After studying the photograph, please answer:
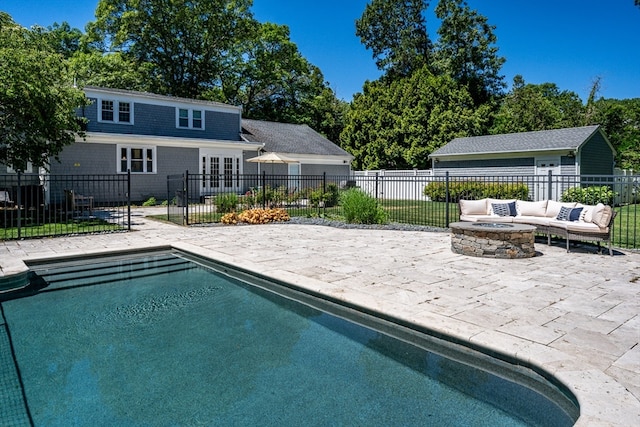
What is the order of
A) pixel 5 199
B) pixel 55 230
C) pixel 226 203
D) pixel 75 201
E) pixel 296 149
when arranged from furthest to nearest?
1. pixel 296 149
2. pixel 226 203
3. pixel 75 201
4. pixel 5 199
5. pixel 55 230

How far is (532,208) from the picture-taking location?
911cm

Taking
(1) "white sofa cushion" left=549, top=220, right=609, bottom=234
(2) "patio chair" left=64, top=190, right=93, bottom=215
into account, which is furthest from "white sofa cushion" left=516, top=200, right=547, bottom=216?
(2) "patio chair" left=64, top=190, right=93, bottom=215

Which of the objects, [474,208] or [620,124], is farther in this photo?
A: [620,124]

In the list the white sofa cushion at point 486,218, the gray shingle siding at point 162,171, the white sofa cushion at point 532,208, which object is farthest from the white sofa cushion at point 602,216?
the gray shingle siding at point 162,171

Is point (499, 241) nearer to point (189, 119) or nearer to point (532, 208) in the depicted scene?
point (532, 208)

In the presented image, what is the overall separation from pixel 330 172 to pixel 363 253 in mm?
19252

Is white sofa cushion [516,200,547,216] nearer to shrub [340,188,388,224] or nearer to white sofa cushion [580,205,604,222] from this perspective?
white sofa cushion [580,205,604,222]

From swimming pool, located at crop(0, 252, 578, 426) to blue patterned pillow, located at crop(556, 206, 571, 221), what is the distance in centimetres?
583

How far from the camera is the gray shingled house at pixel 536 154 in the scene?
19.9 meters

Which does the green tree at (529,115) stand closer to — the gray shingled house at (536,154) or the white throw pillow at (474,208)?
the gray shingled house at (536,154)

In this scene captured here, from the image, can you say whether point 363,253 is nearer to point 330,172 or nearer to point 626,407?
point 626,407

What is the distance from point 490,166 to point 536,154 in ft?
8.30

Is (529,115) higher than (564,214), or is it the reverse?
(529,115)

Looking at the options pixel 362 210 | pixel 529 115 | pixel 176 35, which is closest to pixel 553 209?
pixel 362 210
